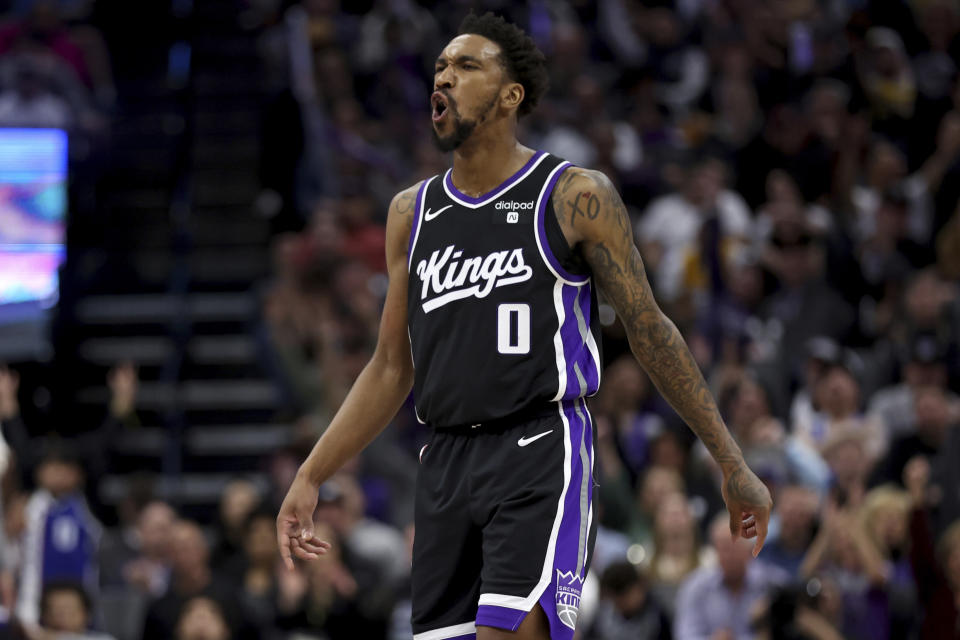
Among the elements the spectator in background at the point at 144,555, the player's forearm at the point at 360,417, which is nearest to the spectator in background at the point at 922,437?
the spectator in background at the point at 144,555

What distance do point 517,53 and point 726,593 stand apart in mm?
4508

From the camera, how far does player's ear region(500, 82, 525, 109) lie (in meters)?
4.07

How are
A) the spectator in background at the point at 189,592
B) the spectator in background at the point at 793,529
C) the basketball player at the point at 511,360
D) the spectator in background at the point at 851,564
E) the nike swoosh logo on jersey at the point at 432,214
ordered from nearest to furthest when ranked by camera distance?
1. the basketball player at the point at 511,360
2. the nike swoosh logo on jersey at the point at 432,214
3. the spectator in background at the point at 851,564
4. the spectator in background at the point at 793,529
5. the spectator in background at the point at 189,592

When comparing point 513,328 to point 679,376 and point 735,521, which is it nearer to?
point 679,376

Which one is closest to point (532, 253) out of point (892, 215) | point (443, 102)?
point (443, 102)

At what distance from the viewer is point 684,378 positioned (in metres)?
3.97

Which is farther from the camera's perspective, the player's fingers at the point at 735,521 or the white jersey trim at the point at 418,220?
the white jersey trim at the point at 418,220

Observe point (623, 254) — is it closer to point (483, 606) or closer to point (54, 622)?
point (483, 606)

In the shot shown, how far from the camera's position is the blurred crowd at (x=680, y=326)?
795 centimetres

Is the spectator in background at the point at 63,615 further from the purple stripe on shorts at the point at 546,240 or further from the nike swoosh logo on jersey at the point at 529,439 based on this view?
the purple stripe on shorts at the point at 546,240

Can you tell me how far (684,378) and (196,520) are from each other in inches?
320

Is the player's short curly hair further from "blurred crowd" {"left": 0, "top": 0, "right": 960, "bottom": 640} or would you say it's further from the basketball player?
"blurred crowd" {"left": 0, "top": 0, "right": 960, "bottom": 640}

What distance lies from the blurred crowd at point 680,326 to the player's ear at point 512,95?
4130 millimetres

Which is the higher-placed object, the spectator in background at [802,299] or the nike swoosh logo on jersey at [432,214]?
the nike swoosh logo on jersey at [432,214]
